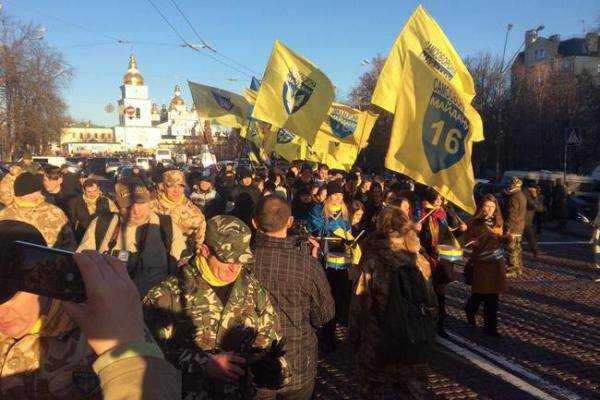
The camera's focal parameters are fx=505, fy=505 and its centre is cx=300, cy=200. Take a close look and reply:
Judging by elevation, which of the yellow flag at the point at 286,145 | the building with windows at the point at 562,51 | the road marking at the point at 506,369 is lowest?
the road marking at the point at 506,369

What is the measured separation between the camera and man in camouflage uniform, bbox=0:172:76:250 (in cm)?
496

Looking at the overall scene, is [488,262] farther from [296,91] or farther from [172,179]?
[296,91]

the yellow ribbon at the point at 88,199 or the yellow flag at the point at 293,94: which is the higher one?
the yellow flag at the point at 293,94

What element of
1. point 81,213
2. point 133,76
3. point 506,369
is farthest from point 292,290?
point 133,76

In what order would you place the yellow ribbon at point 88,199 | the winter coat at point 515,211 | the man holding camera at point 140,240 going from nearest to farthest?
the man holding camera at point 140,240 → the yellow ribbon at point 88,199 → the winter coat at point 515,211

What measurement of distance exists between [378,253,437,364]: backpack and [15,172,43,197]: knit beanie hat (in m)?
3.73

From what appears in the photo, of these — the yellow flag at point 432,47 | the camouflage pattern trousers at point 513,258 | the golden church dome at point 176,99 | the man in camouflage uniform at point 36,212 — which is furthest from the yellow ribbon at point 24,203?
the golden church dome at point 176,99

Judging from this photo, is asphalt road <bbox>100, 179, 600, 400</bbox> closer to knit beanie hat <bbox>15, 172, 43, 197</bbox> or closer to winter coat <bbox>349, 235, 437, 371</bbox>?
winter coat <bbox>349, 235, 437, 371</bbox>

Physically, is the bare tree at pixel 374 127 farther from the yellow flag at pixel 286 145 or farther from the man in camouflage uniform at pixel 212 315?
the man in camouflage uniform at pixel 212 315

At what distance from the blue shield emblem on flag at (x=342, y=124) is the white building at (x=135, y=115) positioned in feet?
428

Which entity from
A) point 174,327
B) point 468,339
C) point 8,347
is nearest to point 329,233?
point 468,339

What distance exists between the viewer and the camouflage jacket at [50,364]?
5.62ft

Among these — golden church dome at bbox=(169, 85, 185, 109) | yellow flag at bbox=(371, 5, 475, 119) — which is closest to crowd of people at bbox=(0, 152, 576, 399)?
yellow flag at bbox=(371, 5, 475, 119)

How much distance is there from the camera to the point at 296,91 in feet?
29.1
